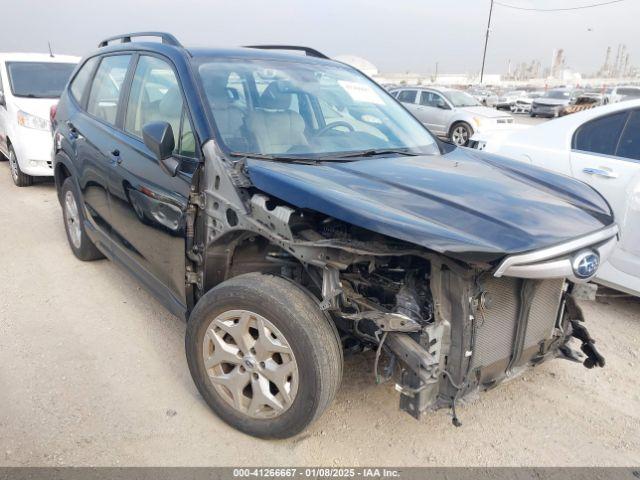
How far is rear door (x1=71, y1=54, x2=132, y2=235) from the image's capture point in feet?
11.9

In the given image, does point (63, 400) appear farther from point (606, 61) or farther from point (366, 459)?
point (606, 61)

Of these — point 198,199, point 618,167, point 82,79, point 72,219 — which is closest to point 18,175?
point 72,219

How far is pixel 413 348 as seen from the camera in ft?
7.07

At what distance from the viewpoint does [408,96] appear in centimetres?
1554

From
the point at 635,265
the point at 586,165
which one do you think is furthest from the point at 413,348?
the point at 586,165

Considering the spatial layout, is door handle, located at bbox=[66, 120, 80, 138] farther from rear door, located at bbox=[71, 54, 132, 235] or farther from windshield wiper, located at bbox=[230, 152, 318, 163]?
windshield wiper, located at bbox=[230, 152, 318, 163]

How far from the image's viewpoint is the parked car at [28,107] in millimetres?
7184

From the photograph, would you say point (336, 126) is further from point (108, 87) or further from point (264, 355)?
point (108, 87)

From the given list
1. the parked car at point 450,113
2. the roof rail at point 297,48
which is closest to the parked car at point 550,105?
the parked car at point 450,113

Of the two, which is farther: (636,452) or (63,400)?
(63,400)

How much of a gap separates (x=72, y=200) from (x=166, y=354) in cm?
196

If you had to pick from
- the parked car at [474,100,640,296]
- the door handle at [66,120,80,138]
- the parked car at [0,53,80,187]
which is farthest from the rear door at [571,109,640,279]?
the parked car at [0,53,80,187]

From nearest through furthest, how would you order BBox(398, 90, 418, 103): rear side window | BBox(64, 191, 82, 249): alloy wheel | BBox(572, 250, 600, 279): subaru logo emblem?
BBox(572, 250, 600, 279): subaru logo emblem < BBox(64, 191, 82, 249): alloy wheel < BBox(398, 90, 418, 103): rear side window

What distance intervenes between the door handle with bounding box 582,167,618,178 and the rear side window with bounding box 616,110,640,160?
0.18m
